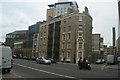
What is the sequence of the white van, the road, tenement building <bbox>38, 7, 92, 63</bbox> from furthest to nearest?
tenement building <bbox>38, 7, 92, 63</bbox>, the white van, the road

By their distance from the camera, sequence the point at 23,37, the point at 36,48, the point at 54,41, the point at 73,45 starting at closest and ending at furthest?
the point at 73,45 < the point at 54,41 < the point at 36,48 < the point at 23,37

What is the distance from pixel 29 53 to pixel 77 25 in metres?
36.4

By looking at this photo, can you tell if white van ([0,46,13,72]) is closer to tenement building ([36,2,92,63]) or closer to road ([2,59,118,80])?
road ([2,59,118,80])

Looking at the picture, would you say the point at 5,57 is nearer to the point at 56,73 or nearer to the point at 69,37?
the point at 56,73

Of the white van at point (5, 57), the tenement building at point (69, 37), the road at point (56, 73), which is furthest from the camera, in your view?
the tenement building at point (69, 37)

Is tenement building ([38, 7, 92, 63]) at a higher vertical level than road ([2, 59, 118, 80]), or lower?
higher

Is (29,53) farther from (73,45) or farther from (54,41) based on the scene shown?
(73,45)

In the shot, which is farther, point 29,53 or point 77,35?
point 29,53

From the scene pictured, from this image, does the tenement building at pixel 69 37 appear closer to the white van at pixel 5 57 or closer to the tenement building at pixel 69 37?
the tenement building at pixel 69 37

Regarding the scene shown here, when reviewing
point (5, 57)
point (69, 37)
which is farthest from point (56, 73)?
point (69, 37)

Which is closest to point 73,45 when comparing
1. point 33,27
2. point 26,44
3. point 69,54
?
point 69,54

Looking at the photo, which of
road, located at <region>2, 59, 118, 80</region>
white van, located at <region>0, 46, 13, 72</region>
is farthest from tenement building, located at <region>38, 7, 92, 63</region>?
white van, located at <region>0, 46, 13, 72</region>

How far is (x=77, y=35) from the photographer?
58.2 m

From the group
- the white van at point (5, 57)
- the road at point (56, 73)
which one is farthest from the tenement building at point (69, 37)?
the white van at point (5, 57)
